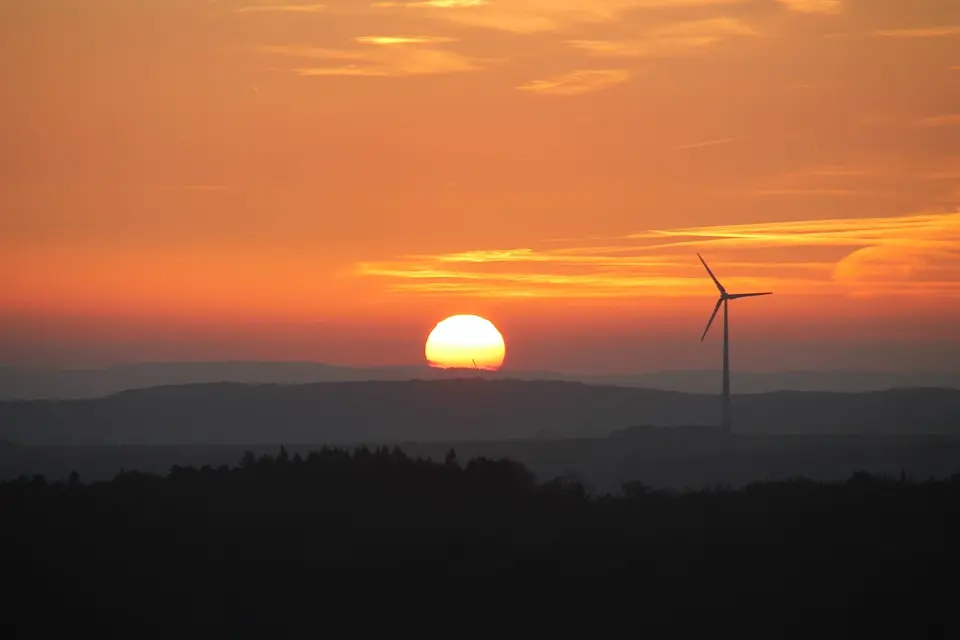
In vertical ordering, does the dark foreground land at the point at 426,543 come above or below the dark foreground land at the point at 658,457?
below

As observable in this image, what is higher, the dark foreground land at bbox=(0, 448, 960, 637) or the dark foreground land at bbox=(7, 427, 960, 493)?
the dark foreground land at bbox=(7, 427, 960, 493)

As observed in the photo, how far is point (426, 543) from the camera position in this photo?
1757 inches

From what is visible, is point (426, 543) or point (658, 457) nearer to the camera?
point (426, 543)

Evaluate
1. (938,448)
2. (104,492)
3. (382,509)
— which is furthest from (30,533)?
(938,448)

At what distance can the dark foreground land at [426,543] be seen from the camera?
133ft

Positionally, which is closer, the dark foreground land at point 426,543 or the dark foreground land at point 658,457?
the dark foreground land at point 426,543

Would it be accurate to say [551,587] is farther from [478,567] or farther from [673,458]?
[673,458]

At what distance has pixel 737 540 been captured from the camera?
4566 cm

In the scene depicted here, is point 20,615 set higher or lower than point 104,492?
lower

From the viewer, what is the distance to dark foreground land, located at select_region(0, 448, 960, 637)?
40688 mm

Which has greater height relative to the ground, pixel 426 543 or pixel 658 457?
pixel 658 457

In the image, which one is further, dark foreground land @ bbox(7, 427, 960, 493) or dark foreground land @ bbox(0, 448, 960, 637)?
dark foreground land @ bbox(7, 427, 960, 493)

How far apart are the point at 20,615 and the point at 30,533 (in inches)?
245

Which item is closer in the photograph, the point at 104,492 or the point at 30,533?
the point at 30,533
